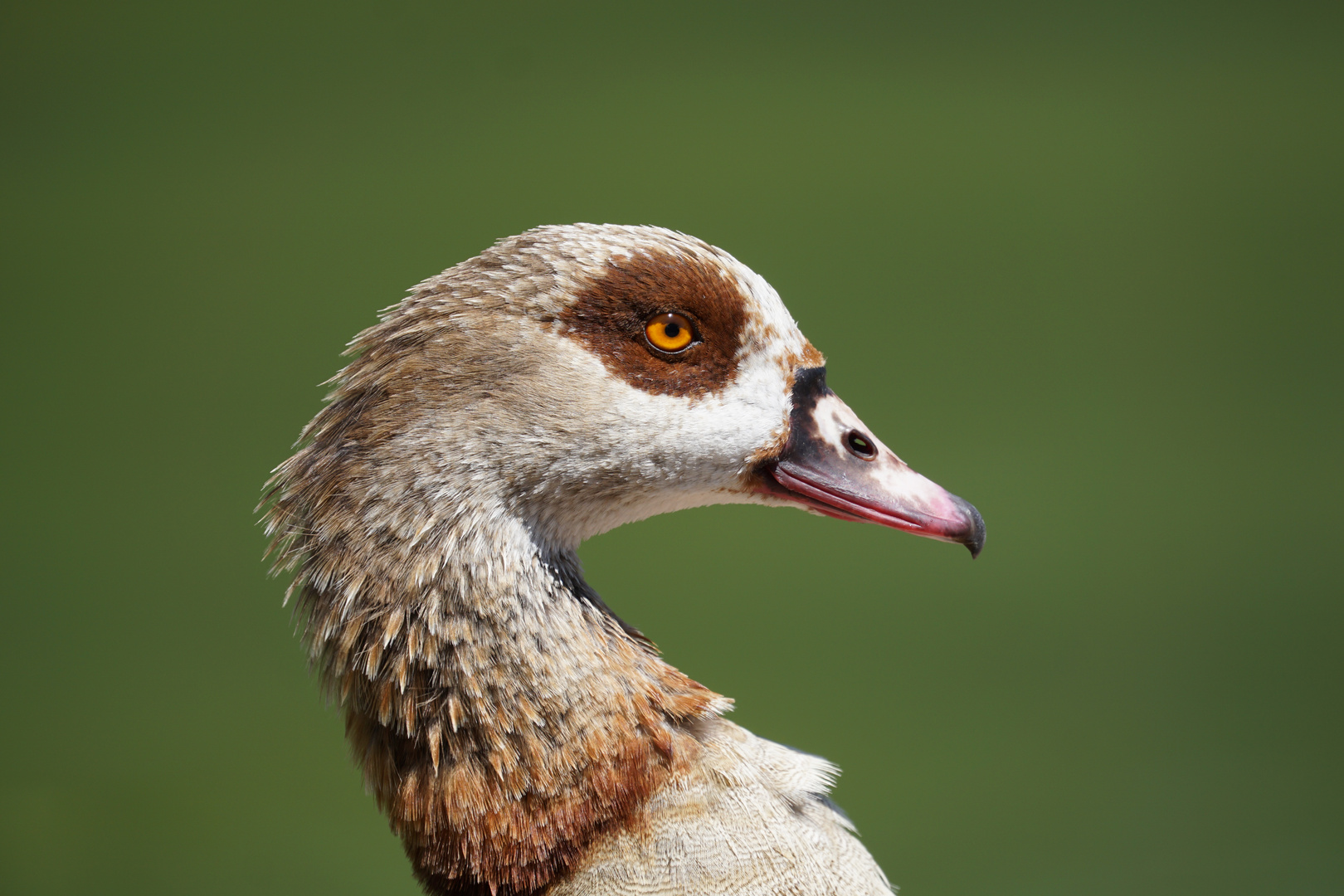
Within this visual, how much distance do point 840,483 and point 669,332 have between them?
0.21 metres

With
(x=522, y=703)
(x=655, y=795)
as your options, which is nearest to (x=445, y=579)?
(x=522, y=703)

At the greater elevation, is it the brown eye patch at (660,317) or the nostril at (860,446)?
→ the brown eye patch at (660,317)

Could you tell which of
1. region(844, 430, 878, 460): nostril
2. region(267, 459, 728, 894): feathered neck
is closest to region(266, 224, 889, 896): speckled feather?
region(267, 459, 728, 894): feathered neck

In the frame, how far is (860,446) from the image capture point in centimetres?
93

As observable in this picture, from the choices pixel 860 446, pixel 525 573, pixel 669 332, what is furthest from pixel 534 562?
pixel 860 446

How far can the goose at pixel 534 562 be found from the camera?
30.8 inches

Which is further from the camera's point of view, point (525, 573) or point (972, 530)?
point (972, 530)

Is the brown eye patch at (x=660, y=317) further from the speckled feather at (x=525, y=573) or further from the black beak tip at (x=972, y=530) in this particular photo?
the black beak tip at (x=972, y=530)

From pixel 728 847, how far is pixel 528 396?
1.33 ft

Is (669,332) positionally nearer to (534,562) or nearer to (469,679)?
(534,562)

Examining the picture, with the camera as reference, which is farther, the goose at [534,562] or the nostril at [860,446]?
the nostril at [860,446]

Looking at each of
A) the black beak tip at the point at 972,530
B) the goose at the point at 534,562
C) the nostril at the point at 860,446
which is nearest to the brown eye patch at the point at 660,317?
the goose at the point at 534,562

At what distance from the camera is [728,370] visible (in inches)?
34.0

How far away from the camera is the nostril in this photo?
921 mm
